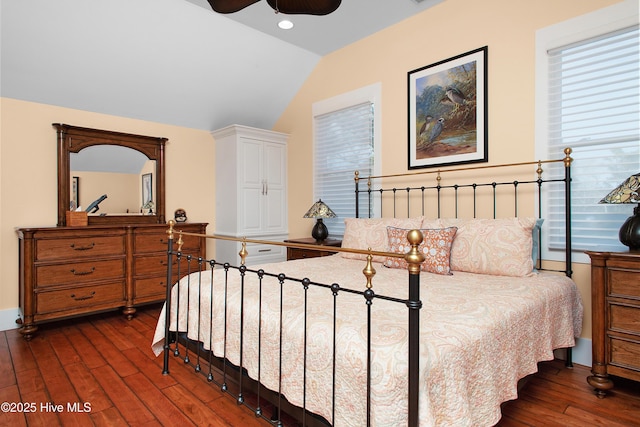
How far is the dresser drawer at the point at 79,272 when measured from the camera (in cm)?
299

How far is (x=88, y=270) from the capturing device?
3225mm

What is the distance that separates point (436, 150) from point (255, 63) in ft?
7.15

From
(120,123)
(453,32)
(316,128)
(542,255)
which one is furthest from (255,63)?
A: (542,255)

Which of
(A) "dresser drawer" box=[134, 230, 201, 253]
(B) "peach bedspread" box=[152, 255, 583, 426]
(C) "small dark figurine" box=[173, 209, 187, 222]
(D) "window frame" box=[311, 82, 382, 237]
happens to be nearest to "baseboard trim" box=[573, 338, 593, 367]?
(B) "peach bedspread" box=[152, 255, 583, 426]

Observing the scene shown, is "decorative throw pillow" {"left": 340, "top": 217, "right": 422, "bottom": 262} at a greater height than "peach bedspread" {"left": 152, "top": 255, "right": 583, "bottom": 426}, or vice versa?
"decorative throw pillow" {"left": 340, "top": 217, "right": 422, "bottom": 262}

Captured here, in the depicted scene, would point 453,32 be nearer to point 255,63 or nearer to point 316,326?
point 255,63

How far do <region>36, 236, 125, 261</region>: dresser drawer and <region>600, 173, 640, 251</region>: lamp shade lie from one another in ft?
12.5

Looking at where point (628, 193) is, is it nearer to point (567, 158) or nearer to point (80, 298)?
point (567, 158)

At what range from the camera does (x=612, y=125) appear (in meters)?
2.29

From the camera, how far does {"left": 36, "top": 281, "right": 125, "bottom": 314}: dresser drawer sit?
2.99 metres

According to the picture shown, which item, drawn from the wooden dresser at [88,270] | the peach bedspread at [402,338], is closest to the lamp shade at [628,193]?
the peach bedspread at [402,338]

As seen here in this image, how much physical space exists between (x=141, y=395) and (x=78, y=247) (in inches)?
71.0

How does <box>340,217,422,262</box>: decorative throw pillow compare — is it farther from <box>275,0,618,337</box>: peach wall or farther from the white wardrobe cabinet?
the white wardrobe cabinet

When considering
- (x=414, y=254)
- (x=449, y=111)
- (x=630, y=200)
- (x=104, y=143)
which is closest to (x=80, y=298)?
(x=104, y=143)
